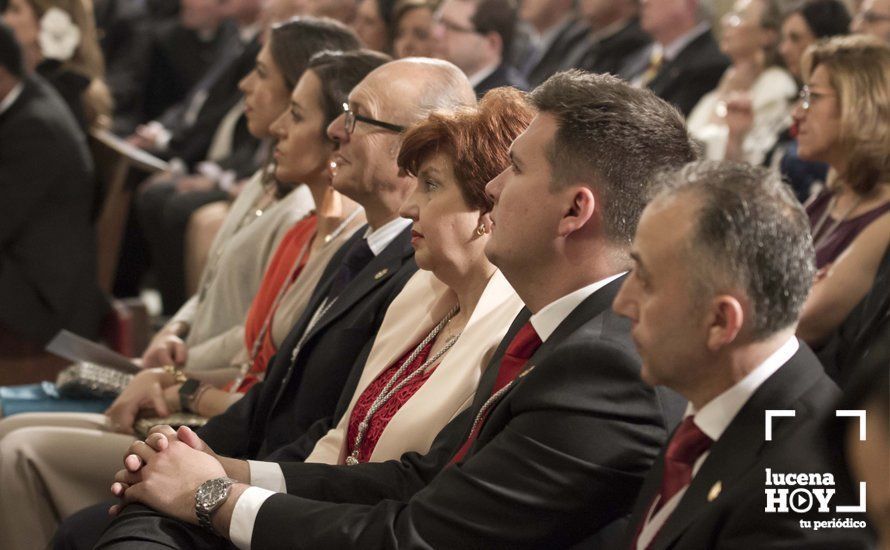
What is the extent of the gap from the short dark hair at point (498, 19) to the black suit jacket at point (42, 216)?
182 centimetres

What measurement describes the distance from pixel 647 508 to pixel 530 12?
21.2ft

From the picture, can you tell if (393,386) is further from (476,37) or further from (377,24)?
(377,24)

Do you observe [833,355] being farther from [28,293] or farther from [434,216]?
[28,293]

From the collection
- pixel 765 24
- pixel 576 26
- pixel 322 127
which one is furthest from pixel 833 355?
pixel 576 26

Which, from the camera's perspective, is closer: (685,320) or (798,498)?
(798,498)

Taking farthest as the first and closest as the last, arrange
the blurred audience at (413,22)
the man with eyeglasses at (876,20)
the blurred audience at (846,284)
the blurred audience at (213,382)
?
the blurred audience at (413,22) → the man with eyeglasses at (876,20) → the blurred audience at (846,284) → the blurred audience at (213,382)

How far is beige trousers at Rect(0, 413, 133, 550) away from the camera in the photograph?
9.91 feet

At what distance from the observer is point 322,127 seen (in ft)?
10.8

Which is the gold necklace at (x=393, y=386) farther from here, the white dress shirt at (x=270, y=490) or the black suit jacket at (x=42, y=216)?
the black suit jacket at (x=42, y=216)

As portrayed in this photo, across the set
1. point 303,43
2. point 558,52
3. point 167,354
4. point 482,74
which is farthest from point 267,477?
point 558,52

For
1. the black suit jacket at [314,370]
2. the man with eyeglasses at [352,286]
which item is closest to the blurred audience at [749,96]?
the man with eyeglasses at [352,286]

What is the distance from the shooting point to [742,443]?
5.49ft

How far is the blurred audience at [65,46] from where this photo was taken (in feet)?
18.8

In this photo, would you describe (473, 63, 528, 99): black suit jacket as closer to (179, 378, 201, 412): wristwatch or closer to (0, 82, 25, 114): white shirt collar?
(0, 82, 25, 114): white shirt collar
